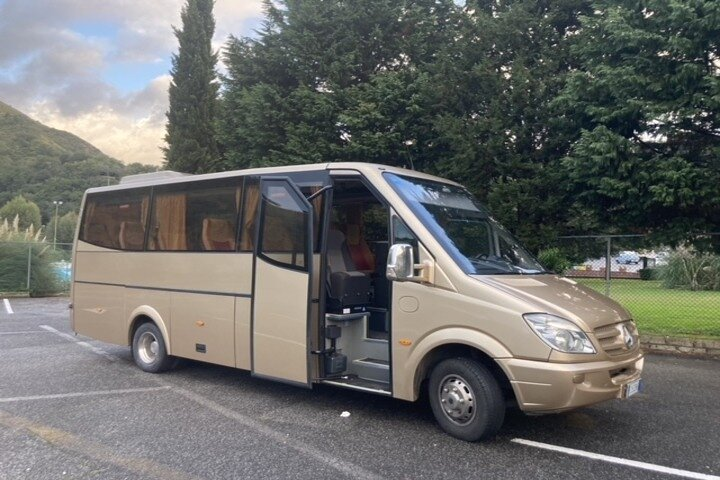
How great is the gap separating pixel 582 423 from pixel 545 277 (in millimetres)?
1492

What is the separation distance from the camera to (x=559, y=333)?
4727 mm

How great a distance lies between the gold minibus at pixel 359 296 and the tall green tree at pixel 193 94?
1400cm

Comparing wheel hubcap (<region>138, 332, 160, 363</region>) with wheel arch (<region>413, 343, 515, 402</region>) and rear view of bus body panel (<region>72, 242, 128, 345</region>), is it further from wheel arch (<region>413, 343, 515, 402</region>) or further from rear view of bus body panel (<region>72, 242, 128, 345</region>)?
wheel arch (<region>413, 343, 515, 402</region>)

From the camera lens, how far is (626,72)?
8695 mm

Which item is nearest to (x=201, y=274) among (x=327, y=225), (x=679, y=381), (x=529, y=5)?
(x=327, y=225)

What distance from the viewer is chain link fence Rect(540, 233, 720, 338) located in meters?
9.98

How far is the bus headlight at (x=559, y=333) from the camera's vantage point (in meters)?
4.70

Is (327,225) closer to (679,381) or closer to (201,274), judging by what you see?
(201,274)

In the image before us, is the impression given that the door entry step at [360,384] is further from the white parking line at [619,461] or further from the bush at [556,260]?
the bush at [556,260]

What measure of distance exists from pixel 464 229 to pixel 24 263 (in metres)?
19.6

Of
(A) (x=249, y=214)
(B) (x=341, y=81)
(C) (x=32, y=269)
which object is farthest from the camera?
(C) (x=32, y=269)

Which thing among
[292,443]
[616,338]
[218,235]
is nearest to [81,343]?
[218,235]

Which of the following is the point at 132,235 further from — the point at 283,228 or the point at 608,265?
the point at 608,265

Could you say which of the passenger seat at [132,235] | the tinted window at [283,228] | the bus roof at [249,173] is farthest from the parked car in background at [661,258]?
the passenger seat at [132,235]
